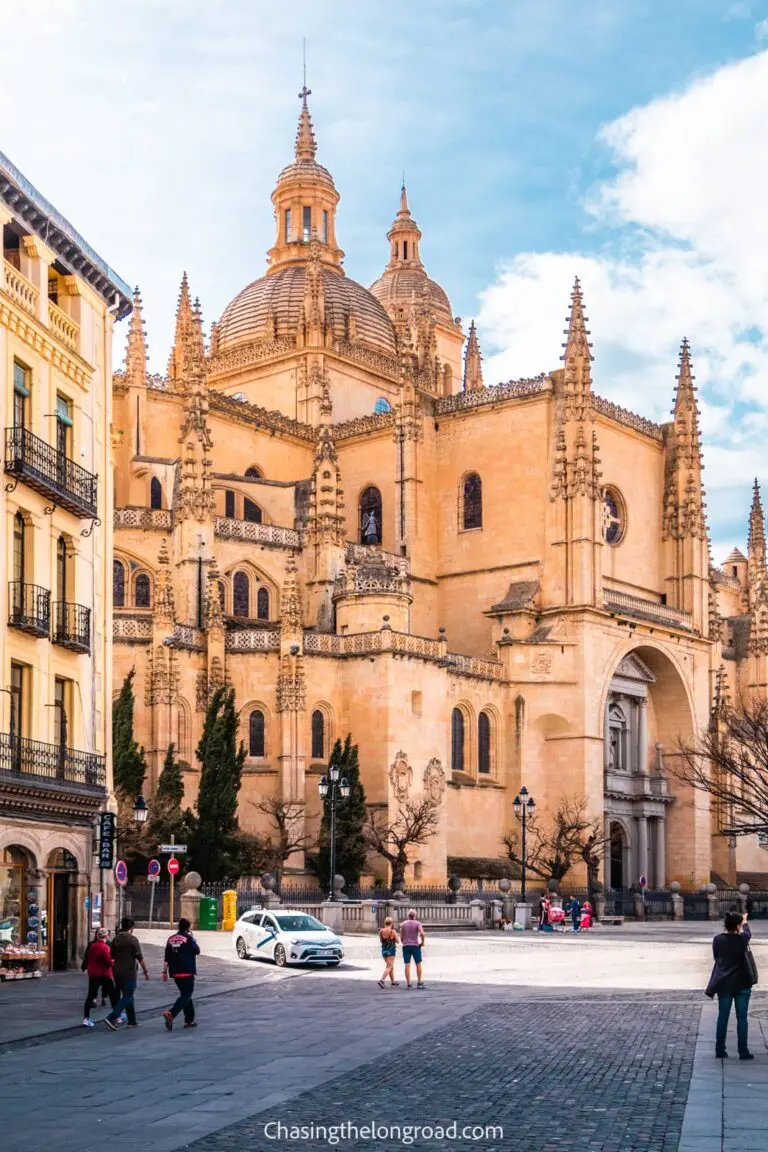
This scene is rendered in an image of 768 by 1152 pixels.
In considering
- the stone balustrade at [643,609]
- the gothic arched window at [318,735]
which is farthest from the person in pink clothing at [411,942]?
the stone balustrade at [643,609]

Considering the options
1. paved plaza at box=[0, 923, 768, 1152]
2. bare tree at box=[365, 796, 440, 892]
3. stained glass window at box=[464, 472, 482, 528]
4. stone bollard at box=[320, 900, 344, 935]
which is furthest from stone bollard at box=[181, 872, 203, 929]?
stained glass window at box=[464, 472, 482, 528]

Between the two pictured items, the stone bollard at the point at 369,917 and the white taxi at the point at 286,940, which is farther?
the stone bollard at the point at 369,917

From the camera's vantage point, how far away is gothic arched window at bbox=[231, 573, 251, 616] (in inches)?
2292

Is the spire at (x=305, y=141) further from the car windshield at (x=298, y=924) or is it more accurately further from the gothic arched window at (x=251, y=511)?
the car windshield at (x=298, y=924)

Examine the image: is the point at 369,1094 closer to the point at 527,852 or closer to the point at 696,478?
the point at 527,852

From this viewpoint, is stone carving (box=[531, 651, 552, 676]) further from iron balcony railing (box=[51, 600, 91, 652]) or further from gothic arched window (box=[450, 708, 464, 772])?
iron balcony railing (box=[51, 600, 91, 652])

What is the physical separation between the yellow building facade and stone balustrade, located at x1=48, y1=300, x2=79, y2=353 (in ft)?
0.13

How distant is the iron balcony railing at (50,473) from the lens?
87.2 ft

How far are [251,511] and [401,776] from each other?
45.8ft

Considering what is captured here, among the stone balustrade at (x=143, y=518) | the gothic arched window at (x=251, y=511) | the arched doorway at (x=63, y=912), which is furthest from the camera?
the gothic arched window at (x=251, y=511)

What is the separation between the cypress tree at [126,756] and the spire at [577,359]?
23298 millimetres

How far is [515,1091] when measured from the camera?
Result: 1432 centimetres

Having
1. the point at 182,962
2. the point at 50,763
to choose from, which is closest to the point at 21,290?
the point at 50,763

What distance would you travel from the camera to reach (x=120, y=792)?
154ft
